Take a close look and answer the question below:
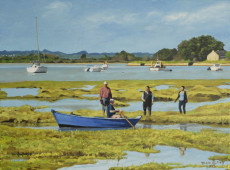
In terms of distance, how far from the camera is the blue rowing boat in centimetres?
2052

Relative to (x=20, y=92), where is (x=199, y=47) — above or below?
above

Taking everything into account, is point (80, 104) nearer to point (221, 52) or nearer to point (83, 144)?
point (83, 144)

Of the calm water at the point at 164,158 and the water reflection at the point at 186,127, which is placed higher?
the calm water at the point at 164,158

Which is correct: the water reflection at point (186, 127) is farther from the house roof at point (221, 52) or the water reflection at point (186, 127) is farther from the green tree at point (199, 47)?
the house roof at point (221, 52)

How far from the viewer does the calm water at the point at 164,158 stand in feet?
44.4

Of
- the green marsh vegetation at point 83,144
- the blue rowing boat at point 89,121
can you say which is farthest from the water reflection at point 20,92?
the green marsh vegetation at point 83,144

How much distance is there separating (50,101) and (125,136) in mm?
19706

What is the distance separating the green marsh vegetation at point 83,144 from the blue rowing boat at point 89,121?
689 mm

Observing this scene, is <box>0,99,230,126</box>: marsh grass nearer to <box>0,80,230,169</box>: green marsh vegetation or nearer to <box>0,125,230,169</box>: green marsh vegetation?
<box>0,80,230,169</box>: green marsh vegetation

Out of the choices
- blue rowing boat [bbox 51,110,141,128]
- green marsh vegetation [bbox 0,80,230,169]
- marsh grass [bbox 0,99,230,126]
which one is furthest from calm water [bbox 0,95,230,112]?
blue rowing boat [bbox 51,110,141,128]

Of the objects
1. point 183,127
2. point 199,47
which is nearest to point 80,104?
point 183,127

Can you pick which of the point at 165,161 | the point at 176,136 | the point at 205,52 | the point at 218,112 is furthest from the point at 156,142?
the point at 205,52

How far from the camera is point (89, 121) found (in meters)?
20.8

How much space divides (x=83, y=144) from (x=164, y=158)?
162 inches
